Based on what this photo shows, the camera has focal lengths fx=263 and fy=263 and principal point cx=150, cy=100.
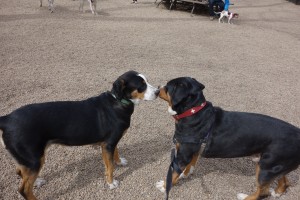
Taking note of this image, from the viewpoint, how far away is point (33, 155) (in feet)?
9.68

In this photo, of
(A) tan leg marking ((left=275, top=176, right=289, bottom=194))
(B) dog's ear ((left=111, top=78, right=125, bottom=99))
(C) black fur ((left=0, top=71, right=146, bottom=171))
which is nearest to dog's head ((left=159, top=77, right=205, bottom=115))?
(C) black fur ((left=0, top=71, right=146, bottom=171))

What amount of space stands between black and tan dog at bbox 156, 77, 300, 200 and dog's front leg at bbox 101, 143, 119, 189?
2.84 ft

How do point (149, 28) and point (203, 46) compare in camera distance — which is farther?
point (149, 28)

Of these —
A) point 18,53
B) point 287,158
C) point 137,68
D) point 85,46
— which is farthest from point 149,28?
point 287,158

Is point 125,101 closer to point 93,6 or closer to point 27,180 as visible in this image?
point 27,180

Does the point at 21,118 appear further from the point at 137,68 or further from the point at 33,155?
the point at 137,68

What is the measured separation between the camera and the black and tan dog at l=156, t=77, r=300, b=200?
3.22 metres

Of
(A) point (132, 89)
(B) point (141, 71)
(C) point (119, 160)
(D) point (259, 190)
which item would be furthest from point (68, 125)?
(B) point (141, 71)

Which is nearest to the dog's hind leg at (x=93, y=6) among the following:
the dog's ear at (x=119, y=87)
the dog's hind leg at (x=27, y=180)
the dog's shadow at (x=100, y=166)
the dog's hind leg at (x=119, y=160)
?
the dog's shadow at (x=100, y=166)

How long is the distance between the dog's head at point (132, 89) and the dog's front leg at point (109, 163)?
704mm

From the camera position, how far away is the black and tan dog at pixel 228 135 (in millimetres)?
3223

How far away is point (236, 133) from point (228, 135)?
0.33ft

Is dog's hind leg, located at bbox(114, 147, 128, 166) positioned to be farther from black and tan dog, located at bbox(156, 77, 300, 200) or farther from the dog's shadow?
black and tan dog, located at bbox(156, 77, 300, 200)

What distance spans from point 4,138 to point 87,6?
11.7 m
